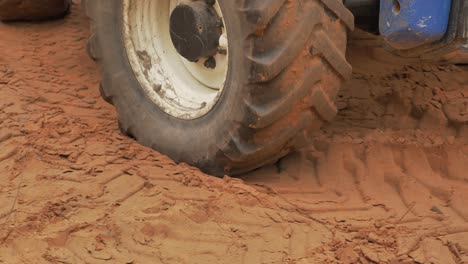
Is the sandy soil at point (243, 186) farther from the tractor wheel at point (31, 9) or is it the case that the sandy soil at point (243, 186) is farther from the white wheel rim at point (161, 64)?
the tractor wheel at point (31, 9)

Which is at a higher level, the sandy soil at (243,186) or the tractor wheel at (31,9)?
the tractor wheel at (31,9)

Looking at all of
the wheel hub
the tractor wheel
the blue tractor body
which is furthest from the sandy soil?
the blue tractor body

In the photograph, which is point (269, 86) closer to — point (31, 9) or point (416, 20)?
point (416, 20)

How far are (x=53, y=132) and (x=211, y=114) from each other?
850mm

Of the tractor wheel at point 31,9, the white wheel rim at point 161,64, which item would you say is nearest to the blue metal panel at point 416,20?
the white wheel rim at point 161,64

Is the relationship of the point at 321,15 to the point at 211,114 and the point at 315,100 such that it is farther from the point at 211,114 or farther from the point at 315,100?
the point at 211,114

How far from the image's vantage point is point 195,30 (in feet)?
11.3

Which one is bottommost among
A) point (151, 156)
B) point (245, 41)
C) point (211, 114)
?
point (151, 156)

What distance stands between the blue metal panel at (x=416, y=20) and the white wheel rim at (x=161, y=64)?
0.93 meters

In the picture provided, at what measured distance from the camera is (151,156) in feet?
11.8

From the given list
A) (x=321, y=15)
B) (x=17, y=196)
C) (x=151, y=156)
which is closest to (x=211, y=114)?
(x=151, y=156)

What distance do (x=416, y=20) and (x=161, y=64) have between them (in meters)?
1.38

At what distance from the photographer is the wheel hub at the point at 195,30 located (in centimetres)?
341

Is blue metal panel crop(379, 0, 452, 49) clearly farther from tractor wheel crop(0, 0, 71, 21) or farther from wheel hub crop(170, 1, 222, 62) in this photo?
tractor wheel crop(0, 0, 71, 21)
